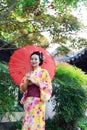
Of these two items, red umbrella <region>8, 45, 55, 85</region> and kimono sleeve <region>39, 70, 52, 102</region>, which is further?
red umbrella <region>8, 45, 55, 85</region>

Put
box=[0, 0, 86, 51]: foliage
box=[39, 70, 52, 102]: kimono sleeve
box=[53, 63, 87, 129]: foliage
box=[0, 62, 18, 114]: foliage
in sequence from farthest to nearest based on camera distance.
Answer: box=[0, 0, 86, 51]: foliage
box=[53, 63, 87, 129]: foliage
box=[0, 62, 18, 114]: foliage
box=[39, 70, 52, 102]: kimono sleeve

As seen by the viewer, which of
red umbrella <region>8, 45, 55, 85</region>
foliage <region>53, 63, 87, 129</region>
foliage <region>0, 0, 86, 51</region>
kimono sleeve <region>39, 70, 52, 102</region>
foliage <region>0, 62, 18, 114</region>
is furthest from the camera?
foliage <region>0, 0, 86, 51</region>

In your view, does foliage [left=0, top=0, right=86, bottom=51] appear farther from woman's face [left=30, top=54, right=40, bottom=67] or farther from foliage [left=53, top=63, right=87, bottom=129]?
woman's face [left=30, top=54, right=40, bottom=67]

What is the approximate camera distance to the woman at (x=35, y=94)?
624 centimetres

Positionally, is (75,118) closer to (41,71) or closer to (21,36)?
(21,36)

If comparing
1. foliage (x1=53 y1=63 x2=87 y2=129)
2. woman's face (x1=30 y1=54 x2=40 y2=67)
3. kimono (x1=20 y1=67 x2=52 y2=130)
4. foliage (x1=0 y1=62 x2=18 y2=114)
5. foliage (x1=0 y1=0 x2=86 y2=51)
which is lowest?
foliage (x1=53 y1=63 x2=87 y2=129)

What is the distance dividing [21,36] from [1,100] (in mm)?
3408

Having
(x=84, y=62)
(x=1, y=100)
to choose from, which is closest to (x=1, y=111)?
(x=1, y=100)

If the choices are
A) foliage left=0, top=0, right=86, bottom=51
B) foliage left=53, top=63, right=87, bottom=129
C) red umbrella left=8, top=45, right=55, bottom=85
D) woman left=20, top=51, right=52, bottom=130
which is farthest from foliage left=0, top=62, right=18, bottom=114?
woman left=20, top=51, right=52, bottom=130

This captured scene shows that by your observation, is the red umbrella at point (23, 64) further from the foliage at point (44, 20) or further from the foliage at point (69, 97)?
the foliage at point (44, 20)

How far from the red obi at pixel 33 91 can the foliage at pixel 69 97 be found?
181 inches

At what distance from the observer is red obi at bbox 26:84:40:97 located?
6289 millimetres

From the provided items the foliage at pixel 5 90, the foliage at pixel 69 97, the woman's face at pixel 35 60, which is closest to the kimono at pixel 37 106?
the woman's face at pixel 35 60

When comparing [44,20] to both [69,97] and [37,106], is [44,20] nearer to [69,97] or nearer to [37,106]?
[69,97]
